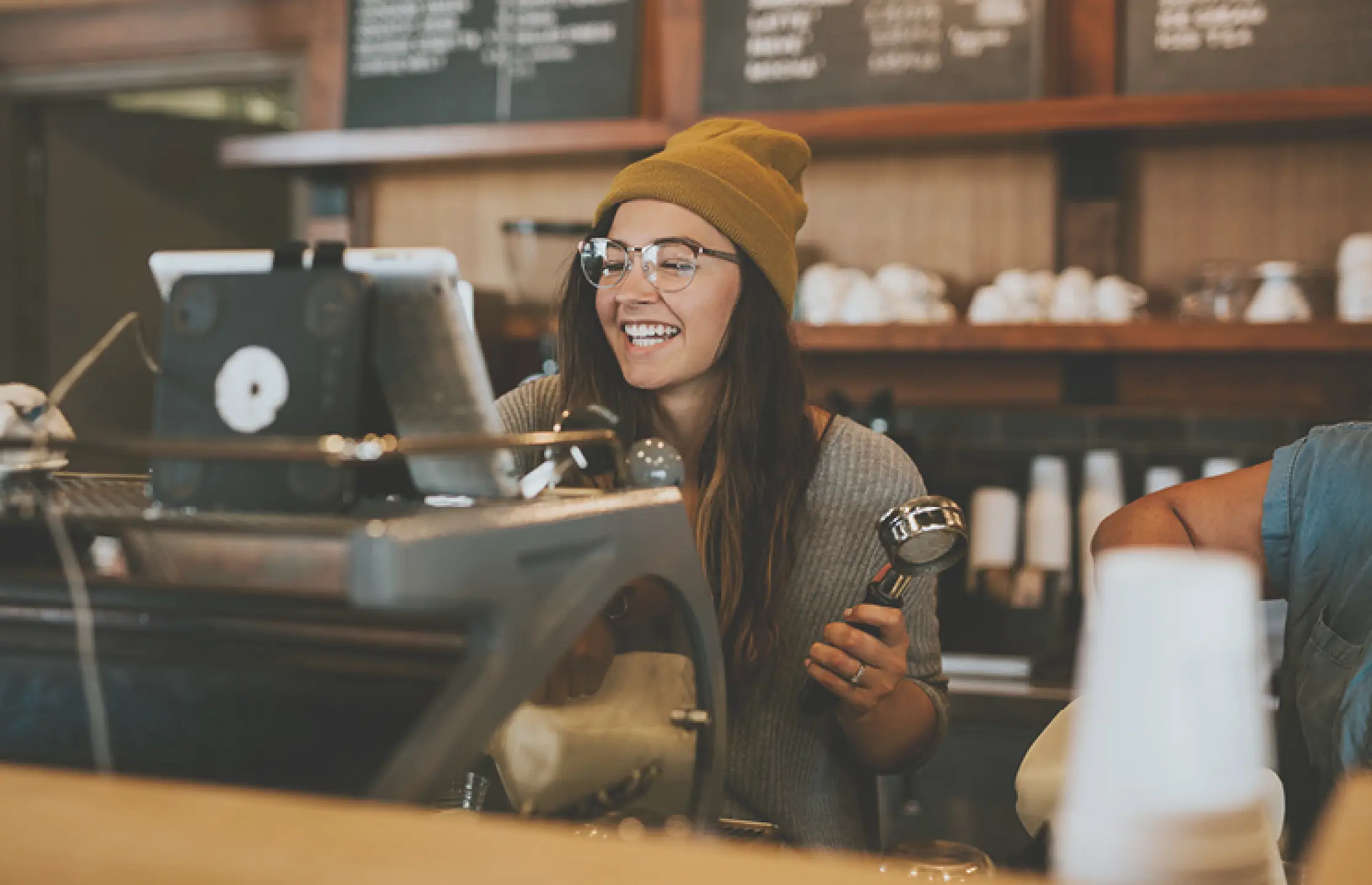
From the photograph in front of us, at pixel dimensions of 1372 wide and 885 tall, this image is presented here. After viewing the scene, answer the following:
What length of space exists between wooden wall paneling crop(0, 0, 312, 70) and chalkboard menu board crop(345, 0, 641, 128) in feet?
0.95

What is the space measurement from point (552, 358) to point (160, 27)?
5.23ft

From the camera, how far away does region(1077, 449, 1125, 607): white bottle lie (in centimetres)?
256

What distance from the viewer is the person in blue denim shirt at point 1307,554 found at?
125 cm

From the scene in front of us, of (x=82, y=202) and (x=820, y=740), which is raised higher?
(x=82, y=202)

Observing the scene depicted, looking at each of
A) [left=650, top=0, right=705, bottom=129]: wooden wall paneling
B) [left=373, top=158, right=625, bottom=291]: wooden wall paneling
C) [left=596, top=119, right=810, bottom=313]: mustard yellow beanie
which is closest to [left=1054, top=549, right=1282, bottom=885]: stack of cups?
[left=596, top=119, right=810, bottom=313]: mustard yellow beanie

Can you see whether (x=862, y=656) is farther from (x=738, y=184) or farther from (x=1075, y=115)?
(x=1075, y=115)

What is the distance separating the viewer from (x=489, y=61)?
3.07 meters

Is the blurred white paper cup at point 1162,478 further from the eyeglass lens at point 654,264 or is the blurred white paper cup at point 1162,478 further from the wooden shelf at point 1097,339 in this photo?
the eyeglass lens at point 654,264

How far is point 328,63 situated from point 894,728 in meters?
2.51

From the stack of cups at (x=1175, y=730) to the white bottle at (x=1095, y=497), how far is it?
6.73 ft

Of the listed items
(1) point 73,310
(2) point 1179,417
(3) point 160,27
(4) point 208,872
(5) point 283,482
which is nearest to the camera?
(4) point 208,872

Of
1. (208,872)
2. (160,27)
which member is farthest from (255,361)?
(160,27)

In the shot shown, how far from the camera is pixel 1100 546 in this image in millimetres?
1510

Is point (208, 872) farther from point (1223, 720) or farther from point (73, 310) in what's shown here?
point (73, 310)
